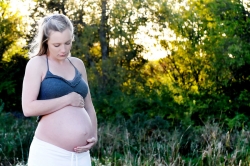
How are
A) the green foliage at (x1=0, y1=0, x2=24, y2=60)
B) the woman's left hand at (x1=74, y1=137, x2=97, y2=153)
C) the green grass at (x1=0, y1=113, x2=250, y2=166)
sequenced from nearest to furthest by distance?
the woman's left hand at (x1=74, y1=137, x2=97, y2=153), the green grass at (x1=0, y1=113, x2=250, y2=166), the green foliage at (x1=0, y1=0, x2=24, y2=60)

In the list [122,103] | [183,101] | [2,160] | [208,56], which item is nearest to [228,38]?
[208,56]

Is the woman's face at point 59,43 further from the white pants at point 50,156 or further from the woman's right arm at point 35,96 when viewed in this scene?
the white pants at point 50,156

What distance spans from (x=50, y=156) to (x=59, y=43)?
0.65m

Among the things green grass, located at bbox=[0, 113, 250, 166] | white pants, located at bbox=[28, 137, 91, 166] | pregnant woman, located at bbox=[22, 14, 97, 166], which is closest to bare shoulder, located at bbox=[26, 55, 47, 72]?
pregnant woman, located at bbox=[22, 14, 97, 166]

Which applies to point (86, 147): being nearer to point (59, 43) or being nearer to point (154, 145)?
point (59, 43)

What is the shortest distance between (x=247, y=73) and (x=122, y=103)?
324cm

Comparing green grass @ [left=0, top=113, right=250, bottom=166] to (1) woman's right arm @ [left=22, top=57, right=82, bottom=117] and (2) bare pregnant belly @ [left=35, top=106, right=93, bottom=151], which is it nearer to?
(2) bare pregnant belly @ [left=35, top=106, right=93, bottom=151]

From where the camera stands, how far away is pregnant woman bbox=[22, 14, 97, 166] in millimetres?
2621

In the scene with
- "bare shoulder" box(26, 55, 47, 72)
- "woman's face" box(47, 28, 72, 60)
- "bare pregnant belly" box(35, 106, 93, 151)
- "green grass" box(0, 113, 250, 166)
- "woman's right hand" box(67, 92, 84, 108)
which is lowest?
"green grass" box(0, 113, 250, 166)

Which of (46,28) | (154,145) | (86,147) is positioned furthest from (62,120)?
(154,145)

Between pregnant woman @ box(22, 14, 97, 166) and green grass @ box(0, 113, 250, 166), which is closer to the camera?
pregnant woman @ box(22, 14, 97, 166)

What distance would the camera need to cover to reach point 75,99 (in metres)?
2.72

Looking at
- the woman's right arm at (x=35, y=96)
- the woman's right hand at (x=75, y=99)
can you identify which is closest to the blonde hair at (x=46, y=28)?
the woman's right arm at (x=35, y=96)

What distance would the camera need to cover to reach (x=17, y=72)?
16656mm
